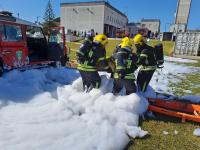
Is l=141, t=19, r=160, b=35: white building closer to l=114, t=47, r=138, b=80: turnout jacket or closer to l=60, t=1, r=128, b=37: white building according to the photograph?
l=60, t=1, r=128, b=37: white building

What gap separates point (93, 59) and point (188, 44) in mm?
17821

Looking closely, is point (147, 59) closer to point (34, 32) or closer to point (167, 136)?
point (167, 136)

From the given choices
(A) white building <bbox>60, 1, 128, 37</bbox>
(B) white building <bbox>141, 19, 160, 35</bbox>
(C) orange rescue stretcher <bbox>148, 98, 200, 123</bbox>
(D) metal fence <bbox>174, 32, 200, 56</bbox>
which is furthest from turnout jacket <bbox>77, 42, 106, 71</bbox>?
(B) white building <bbox>141, 19, 160, 35</bbox>

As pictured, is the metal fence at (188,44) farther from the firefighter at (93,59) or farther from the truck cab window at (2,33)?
the truck cab window at (2,33)

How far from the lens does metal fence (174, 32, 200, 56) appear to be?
20469 mm

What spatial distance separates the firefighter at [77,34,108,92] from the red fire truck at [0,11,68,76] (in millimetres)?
2834

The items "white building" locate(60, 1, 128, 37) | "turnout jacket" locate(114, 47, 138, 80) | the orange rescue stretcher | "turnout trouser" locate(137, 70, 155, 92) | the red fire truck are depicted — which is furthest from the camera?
"white building" locate(60, 1, 128, 37)

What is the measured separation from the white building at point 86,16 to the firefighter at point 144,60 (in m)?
47.1

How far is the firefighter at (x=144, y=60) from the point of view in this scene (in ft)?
18.5

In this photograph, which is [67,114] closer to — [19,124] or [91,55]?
[19,124]

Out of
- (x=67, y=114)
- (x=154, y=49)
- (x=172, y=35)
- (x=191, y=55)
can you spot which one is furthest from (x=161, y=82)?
(x=172, y=35)

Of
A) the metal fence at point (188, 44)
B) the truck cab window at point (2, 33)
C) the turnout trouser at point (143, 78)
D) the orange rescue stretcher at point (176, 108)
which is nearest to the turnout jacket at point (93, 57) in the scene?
the turnout trouser at point (143, 78)

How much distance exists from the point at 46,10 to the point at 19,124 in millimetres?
62035

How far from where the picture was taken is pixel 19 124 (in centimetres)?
374
